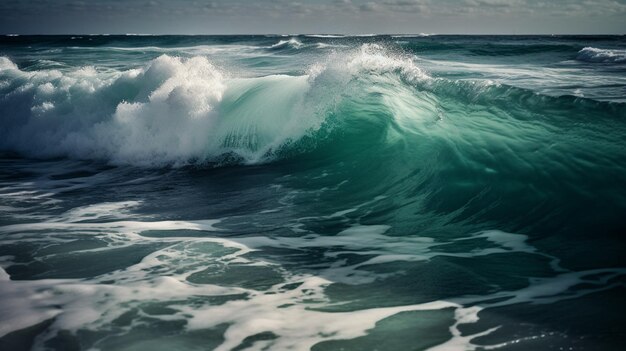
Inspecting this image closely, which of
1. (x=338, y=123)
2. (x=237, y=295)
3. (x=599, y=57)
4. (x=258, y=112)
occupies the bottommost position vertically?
(x=237, y=295)

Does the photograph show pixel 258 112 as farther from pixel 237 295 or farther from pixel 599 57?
pixel 599 57

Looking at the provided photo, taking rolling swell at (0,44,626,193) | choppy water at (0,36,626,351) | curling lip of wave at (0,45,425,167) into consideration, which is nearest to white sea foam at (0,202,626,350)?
choppy water at (0,36,626,351)

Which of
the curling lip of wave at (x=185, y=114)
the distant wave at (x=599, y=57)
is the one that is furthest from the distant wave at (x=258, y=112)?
the distant wave at (x=599, y=57)

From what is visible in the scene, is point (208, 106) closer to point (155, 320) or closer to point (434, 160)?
point (434, 160)

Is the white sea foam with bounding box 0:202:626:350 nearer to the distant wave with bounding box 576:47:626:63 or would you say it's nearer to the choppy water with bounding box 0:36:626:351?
the choppy water with bounding box 0:36:626:351

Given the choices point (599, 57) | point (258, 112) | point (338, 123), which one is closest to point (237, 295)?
point (338, 123)

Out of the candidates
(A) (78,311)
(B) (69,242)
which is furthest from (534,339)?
(B) (69,242)

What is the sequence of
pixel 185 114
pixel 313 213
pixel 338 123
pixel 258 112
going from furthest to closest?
pixel 185 114 → pixel 258 112 → pixel 338 123 → pixel 313 213

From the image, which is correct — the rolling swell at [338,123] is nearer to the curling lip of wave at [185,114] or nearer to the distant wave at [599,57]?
the curling lip of wave at [185,114]
